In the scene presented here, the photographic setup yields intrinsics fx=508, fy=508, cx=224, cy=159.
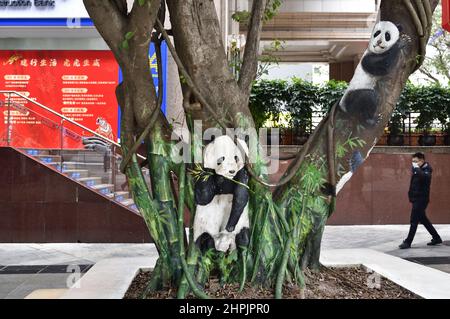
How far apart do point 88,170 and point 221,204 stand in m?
6.42

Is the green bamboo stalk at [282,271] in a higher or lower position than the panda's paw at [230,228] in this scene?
lower

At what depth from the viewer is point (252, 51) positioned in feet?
16.5

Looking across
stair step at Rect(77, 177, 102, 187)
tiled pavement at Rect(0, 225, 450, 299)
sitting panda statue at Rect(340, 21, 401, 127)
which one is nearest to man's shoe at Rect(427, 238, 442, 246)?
tiled pavement at Rect(0, 225, 450, 299)

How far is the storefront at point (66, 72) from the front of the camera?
1311 cm

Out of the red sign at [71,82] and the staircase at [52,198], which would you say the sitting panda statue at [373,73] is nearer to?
the staircase at [52,198]

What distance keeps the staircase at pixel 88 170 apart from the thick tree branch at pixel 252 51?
557 centimetres

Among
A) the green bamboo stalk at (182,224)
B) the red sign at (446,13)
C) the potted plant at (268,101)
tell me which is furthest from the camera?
the potted plant at (268,101)

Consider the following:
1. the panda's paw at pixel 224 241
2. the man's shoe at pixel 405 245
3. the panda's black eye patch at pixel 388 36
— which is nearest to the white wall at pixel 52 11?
the man's shoe at pixel 405 245

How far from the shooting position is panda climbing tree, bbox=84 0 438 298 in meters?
4.29

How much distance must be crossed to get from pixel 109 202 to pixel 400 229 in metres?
6.46

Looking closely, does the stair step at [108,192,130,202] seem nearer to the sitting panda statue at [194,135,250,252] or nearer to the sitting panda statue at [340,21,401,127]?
the sitting panda statue at [194,135,250,252]

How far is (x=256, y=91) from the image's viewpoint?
12.5m

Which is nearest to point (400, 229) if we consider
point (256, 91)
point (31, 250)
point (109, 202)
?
point (256, 91)
